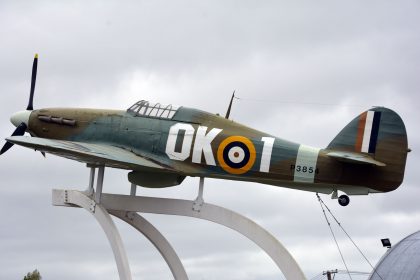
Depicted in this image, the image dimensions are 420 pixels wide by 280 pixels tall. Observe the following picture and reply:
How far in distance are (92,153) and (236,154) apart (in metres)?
3.81

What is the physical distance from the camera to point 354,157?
79.5 feet

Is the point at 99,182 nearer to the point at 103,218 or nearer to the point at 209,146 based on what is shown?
the point at 103,218

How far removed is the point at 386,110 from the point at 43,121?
32.5 ft

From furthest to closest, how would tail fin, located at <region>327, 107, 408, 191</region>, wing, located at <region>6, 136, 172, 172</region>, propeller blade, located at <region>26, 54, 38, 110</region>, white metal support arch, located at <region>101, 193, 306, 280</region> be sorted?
propeller blade, located at <region>26, 54, 38, 110</region>
white metal support arch, located at <region>101, 193, 306, 280</region>
wing, located at <region>6, 136, 172, 172</region>
tail fin, located at <region>327, 107, 408, 191</region>

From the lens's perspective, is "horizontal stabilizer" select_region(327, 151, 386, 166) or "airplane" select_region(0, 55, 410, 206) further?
"airplane" select_region(0, 55, 410, 206)

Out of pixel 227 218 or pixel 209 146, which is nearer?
pixel 209 146

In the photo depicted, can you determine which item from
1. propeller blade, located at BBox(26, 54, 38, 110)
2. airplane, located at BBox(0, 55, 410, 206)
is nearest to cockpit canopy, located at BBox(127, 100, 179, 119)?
airplane, located at BBox(0, 55, 410, 206)

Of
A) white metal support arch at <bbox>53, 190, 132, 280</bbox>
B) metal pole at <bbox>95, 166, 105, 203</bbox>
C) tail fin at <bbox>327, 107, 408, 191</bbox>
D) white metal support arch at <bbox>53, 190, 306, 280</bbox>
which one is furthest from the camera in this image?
metal pole at <bbox>95, 166, 105, 203</bbox>

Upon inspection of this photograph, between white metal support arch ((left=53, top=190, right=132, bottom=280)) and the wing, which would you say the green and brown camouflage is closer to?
the wing

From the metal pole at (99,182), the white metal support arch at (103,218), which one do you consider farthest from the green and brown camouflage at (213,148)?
the white metal support arch at (103,218)

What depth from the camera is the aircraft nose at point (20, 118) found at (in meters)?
28.4

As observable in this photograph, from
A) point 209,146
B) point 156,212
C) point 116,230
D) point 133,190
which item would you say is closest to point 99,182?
point 133,190

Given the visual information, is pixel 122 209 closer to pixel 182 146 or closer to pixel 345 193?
pixel 182 146

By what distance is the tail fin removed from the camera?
24.3 meters
